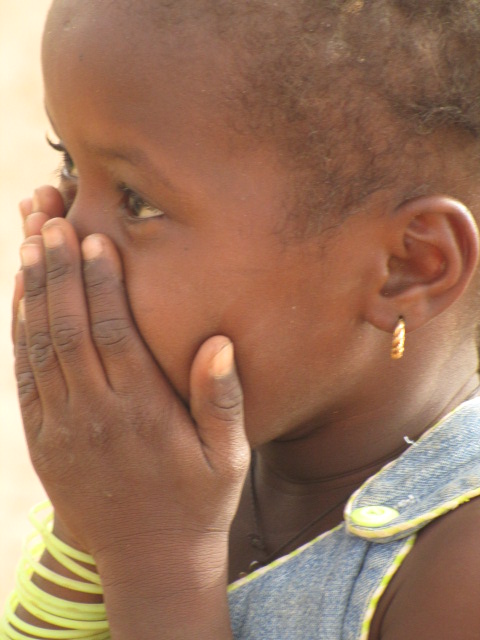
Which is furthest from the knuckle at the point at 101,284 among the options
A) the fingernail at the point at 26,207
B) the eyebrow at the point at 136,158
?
the fingernail at the point at 26,207

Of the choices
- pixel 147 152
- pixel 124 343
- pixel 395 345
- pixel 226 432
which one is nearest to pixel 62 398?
pixel 124 343

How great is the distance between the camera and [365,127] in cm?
186

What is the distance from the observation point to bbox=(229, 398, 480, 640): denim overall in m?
1.87

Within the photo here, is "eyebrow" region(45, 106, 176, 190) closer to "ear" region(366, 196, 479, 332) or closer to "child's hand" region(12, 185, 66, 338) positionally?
"child's hand" region(12, 185, 66, 338)

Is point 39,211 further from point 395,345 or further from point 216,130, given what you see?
point 395,345

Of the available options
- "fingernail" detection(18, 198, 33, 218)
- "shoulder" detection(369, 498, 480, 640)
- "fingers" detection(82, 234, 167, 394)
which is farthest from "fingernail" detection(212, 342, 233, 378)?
"fingernail" detection(18, 198, 33, 218)

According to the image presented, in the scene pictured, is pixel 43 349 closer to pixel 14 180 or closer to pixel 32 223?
pixel 32 223

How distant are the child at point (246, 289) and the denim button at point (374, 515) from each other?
0.01m

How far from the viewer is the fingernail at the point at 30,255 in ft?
6.45

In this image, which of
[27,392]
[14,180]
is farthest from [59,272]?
[14,180]

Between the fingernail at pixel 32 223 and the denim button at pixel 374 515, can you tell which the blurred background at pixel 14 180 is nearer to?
the fingernail at pixel 32 223

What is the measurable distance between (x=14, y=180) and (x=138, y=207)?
4.92m

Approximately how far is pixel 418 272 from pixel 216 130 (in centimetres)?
48

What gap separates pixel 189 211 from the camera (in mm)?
1866
